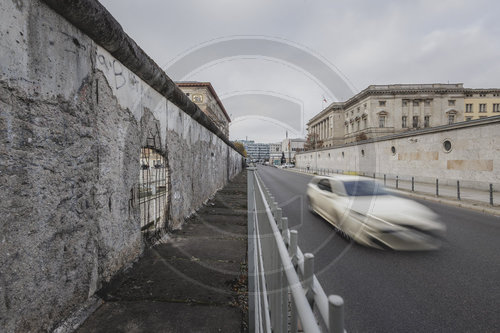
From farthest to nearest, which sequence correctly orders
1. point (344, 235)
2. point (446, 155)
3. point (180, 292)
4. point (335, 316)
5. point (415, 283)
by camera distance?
point (446, 155), point (344, 235), point (415, 283), point (180, 292), point (335, 316)

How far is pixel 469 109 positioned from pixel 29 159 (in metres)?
94.5

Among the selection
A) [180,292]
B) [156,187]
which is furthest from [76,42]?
[180,292]

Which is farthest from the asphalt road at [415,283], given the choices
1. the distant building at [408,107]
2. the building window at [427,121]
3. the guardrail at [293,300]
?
the building window at [427,121]

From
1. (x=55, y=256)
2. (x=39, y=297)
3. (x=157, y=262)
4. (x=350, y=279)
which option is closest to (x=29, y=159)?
(x=55, y=256)

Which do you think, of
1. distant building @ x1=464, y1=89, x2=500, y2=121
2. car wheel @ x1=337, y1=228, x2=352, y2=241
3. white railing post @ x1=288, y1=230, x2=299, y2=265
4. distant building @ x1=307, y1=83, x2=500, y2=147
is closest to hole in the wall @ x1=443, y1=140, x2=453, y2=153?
car wheel @ x1=337, y1=228, x2=352, y2=241

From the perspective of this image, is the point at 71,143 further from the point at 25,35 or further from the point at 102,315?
the point at 102,315

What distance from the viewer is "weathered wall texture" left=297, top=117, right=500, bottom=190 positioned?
1357cm

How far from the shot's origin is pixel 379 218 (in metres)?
4.97

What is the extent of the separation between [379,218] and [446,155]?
16353 millimetres

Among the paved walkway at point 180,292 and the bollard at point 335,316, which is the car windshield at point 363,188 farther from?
the bollard at point 335,316

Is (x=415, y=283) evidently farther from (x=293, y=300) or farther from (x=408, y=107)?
(x=408, y=107)

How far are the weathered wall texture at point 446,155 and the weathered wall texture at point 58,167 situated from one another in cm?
1887

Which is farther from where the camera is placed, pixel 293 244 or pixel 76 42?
pixel 76 42

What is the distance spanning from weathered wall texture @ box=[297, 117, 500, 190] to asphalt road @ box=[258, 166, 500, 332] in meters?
11.3
